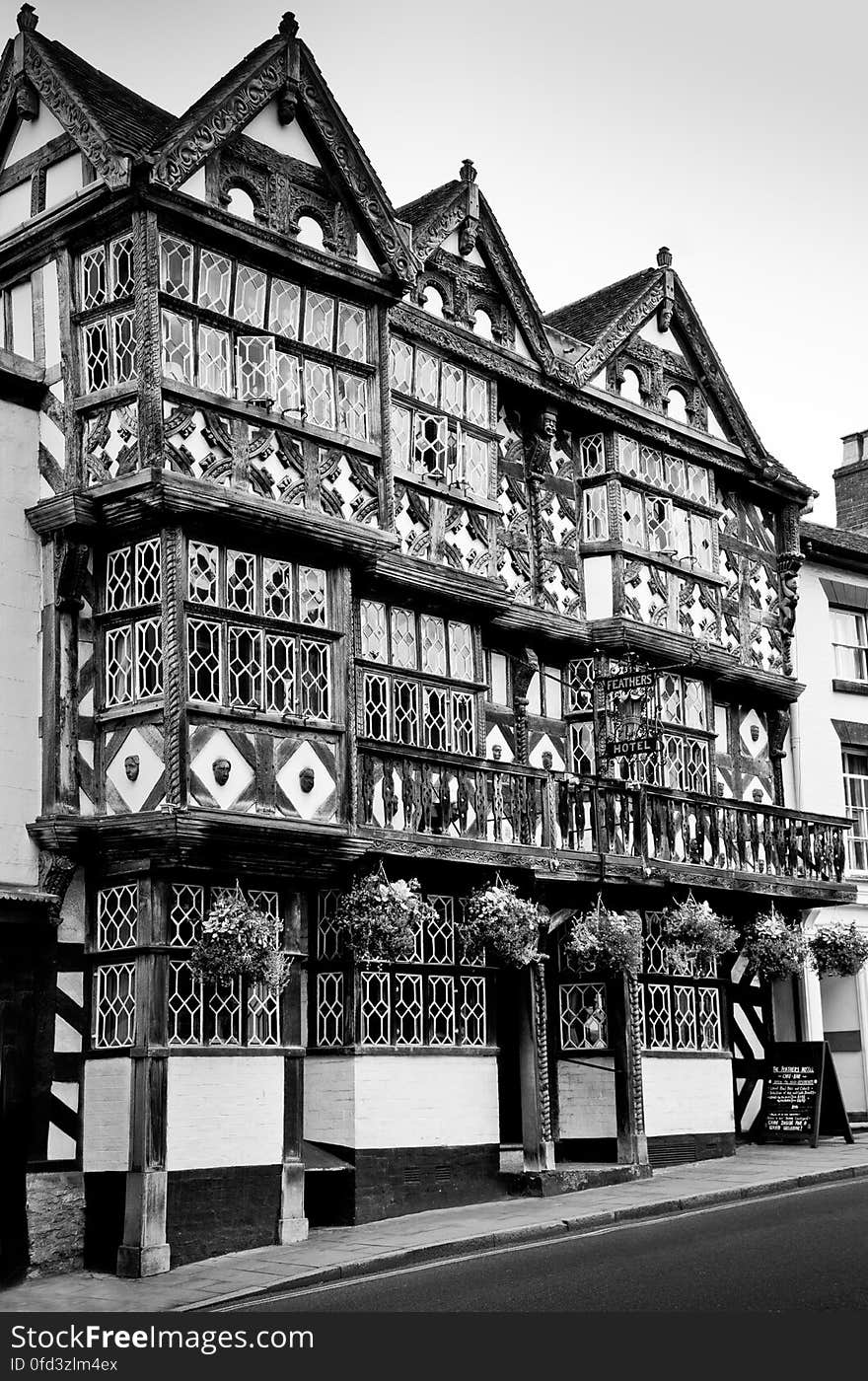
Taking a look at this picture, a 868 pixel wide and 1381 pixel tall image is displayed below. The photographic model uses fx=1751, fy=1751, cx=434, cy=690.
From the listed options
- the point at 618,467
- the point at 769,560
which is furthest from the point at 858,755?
the point at 618,467

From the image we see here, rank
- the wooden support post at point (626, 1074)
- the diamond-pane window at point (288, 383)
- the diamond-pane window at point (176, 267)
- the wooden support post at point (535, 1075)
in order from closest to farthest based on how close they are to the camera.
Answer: the diamond-pane window at point (176, 267) → the diamond-pane window at point (288, 383) → the wooden support post at point (535, 1075) → the wooden support post at point (626, 1074)

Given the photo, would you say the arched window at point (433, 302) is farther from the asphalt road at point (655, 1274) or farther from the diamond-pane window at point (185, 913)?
the asphalt road at point (655, 1274)

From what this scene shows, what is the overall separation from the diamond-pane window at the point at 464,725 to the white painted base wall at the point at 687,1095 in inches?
185

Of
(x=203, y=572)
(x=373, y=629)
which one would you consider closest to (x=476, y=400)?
(x=373, y=629)

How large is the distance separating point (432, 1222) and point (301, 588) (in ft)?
21.7

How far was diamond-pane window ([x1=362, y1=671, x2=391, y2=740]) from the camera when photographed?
19.5 metres

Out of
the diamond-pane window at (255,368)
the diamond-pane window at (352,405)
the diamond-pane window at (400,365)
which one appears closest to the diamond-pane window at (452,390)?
the diamond-pane window at (400,365)

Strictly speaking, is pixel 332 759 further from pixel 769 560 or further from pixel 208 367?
pixel 769 560

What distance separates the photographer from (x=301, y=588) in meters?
18.3

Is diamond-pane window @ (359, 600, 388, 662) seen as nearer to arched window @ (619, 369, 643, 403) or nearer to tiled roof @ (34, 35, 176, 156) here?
tiled roof @ (34, 35, 176, 156)

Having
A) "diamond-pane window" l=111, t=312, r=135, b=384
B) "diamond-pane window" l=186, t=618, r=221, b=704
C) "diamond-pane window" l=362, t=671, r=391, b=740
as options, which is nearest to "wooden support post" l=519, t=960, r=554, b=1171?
"diamond-pane window" l=362, t=671, r=391, b=740

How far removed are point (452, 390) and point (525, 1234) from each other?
10.1 metres

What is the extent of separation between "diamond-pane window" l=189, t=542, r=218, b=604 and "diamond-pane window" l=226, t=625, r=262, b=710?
1.44 feet

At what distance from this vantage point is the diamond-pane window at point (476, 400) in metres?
21.8
